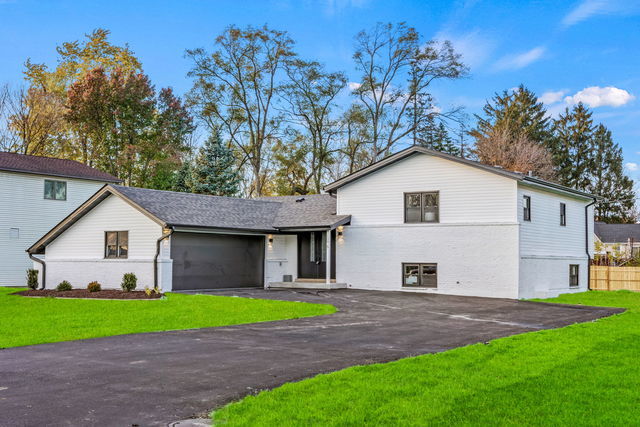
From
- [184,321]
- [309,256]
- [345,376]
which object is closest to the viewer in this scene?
[345,376]

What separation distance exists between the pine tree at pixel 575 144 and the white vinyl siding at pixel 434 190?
39.0 metres

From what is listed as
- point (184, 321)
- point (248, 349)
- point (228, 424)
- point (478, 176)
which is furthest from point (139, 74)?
point (228, 424)

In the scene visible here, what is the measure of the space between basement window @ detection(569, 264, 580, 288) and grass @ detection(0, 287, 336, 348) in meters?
13.1

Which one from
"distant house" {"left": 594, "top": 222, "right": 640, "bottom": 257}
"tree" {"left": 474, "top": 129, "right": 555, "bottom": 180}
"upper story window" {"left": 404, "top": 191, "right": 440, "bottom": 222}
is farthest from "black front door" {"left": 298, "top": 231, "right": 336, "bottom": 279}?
"distant house" {"left": 594, "top": 222, "right": 640, "bottom": 257}

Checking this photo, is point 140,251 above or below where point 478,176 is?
below

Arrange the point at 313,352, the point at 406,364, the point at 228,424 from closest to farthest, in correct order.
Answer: the point at 228,424 → the point at 406,364 → the point at 313,352

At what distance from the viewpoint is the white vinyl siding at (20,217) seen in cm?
2828

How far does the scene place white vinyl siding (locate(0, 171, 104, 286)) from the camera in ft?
92.8

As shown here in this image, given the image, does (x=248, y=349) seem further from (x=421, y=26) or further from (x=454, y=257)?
(x=421, y=26)

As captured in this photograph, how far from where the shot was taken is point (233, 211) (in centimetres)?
2589

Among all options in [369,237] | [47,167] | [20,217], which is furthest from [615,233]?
[20,217]

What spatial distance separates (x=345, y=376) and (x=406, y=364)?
3.89 ft

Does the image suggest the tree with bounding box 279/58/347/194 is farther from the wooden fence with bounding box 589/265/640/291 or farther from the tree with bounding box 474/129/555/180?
the wooden fence with bounding box 589/265/640/291

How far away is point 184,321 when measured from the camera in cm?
1392
